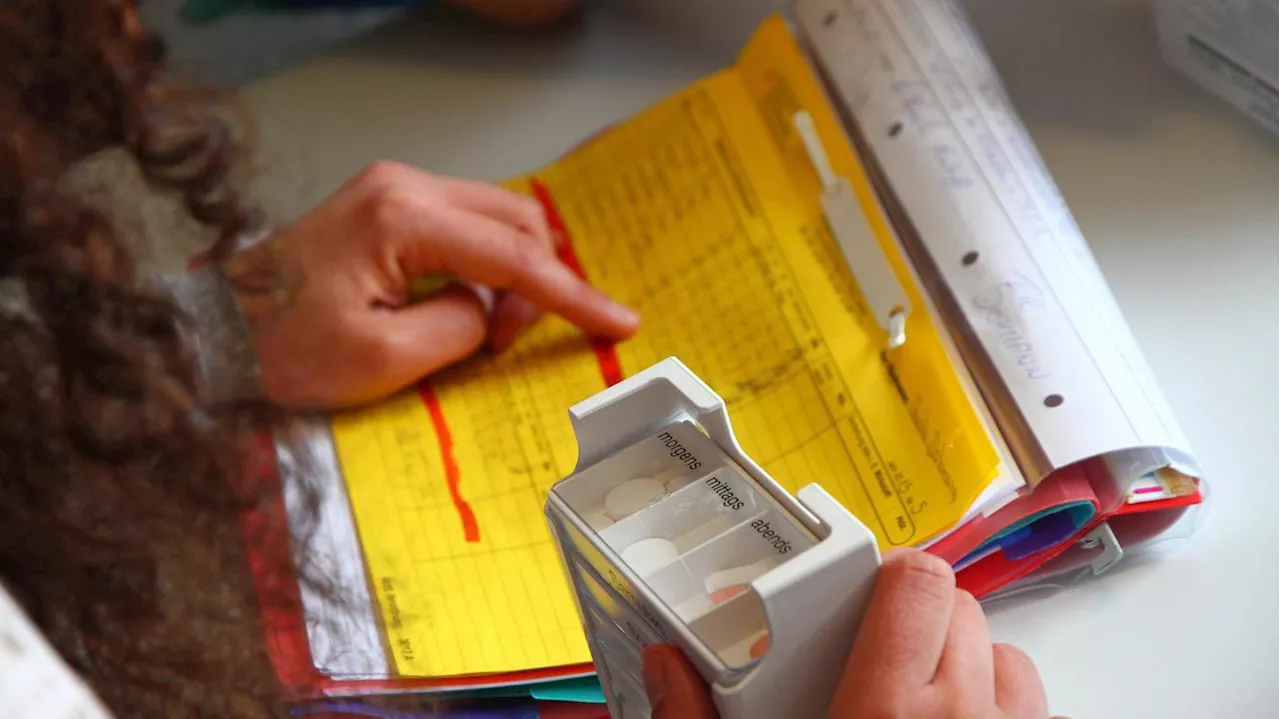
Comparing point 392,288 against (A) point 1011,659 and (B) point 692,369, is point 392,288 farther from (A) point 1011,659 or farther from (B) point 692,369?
(A) point 1011,659

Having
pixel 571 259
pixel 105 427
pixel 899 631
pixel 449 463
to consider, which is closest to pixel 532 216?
pixel 571 259

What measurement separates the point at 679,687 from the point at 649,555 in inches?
1.4

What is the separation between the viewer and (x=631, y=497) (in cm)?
31

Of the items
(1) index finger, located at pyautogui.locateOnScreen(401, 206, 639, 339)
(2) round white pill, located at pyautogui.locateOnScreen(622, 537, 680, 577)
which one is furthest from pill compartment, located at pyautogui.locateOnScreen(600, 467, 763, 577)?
(1) index finger, located at pyautogui.locateOnScreen(401, 206, 639, 339)

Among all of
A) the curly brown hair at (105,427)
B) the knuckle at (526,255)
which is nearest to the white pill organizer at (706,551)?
the curly brown hair at (105,427)

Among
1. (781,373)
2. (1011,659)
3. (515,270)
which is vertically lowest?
(1011,659)

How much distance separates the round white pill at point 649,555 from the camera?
0.29 meters

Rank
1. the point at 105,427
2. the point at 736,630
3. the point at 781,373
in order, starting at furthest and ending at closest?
the point at 781,373 < the point at 105,427 < the point at 736,630

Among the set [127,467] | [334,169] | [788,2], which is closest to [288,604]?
[127,467]

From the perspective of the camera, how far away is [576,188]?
0.64 meters

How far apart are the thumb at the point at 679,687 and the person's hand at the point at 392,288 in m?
0.28

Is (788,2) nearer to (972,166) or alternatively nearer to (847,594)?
(972,166)

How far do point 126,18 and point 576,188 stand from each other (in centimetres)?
25

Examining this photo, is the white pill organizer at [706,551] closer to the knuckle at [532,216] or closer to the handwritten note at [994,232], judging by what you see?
the handwritten note at [994,232]
